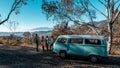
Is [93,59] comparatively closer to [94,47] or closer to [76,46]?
[94,47]

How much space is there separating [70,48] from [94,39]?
247cm

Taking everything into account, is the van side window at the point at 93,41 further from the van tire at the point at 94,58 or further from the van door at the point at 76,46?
the van tire at the point at 94,58

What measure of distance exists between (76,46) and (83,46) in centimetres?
68

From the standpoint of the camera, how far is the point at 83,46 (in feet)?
65.4

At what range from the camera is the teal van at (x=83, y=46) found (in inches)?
755

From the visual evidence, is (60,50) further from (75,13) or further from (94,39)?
(75,13)

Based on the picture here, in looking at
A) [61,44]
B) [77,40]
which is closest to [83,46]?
[77,40]

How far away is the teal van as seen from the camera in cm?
1919

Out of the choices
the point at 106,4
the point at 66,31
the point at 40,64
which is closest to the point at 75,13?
the point at 106,4

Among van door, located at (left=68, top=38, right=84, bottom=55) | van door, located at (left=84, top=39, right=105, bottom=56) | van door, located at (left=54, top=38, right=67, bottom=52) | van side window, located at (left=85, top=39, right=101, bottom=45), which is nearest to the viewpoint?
van door, located at (left=84, top=39, right=105, bottom=56)

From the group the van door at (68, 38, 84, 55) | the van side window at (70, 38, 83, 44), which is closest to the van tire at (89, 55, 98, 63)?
the van door at (68, 38, 84, 55)

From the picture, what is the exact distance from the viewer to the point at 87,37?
65.3 feet

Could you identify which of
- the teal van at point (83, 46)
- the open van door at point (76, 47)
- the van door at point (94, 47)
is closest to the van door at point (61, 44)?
the teal van at point (83, 46)

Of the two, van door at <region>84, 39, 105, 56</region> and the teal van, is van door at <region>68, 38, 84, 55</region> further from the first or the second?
van door at <region>84, 39, 105, 56</region>
